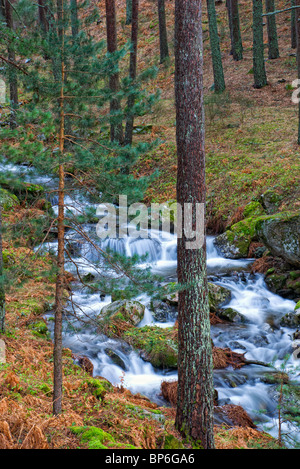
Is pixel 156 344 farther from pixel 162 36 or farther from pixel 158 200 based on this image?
pixel 162 36

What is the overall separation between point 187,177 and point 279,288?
21.6ft

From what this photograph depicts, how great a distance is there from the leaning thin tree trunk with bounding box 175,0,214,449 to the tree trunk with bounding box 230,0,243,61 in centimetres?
2055

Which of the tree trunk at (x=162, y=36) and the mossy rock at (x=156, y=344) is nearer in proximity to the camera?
the mossy rock at (x=156, y=344)

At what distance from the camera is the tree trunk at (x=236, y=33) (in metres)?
21.9

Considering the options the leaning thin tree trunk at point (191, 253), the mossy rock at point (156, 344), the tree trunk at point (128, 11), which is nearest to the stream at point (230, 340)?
the mossy rock at point (156, 344)

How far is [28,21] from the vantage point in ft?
15.3

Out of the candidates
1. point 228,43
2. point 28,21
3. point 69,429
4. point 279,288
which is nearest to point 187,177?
point 28,21

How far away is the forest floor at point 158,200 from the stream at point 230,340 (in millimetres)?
534

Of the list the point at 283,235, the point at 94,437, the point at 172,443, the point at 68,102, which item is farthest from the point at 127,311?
the point at 68,102

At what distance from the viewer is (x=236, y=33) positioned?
74.2 feet

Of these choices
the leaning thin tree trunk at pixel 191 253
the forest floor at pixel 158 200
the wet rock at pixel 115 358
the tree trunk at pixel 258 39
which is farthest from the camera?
the tree trunk at pixel 258 39

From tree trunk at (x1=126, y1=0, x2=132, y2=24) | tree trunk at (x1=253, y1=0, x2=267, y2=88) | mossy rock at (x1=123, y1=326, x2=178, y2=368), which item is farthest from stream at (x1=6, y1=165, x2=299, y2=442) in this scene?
tree trunk at (x1=126, y1=0, x2=132, y2=24)

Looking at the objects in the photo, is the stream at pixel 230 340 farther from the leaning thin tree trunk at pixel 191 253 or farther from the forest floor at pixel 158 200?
the leaning thin tree trunk at pixel 191 253

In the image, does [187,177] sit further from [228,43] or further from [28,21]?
[228,43]
